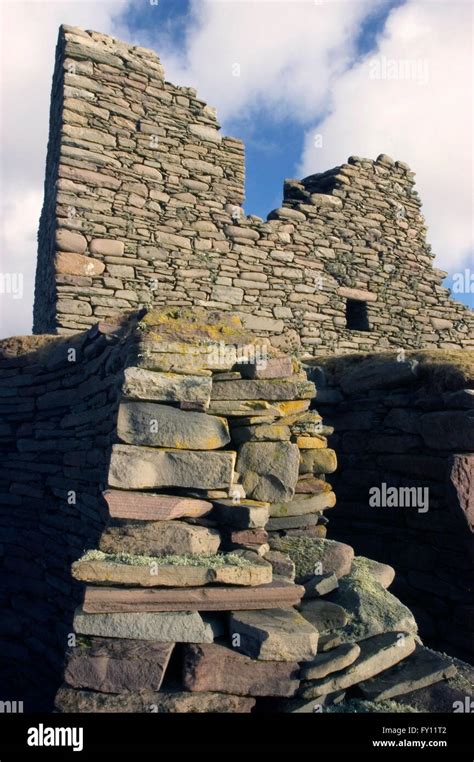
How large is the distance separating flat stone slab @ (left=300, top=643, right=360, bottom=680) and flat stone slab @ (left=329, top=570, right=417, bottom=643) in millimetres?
153

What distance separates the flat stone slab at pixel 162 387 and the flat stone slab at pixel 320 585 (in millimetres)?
1453

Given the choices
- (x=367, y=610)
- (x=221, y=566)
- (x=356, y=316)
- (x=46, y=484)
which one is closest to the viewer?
(x=221, y=566)

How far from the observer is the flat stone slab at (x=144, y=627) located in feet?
10.4

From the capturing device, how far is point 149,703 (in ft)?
9.80

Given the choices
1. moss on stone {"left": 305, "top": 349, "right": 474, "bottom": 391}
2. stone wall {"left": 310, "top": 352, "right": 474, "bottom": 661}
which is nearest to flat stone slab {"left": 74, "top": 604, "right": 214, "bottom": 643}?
stone wall {"left": 310, "top": 352, "right": 474, "bottom": 661}

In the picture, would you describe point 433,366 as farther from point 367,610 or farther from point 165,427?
point 165,427

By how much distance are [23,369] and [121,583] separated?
441 cm

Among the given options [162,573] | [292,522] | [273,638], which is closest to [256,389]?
[292,522]

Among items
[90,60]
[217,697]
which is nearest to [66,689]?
[217,697]

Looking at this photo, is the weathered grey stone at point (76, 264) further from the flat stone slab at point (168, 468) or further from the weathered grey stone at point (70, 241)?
the flat stone slab at point (168, 468)

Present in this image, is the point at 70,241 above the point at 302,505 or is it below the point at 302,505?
above

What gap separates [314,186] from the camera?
11.9m

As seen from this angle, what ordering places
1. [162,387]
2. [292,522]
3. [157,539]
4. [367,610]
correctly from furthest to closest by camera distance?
[292,522]
[162,387]
[367,610]
[157,539]

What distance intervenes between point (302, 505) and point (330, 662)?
4.85 feet
